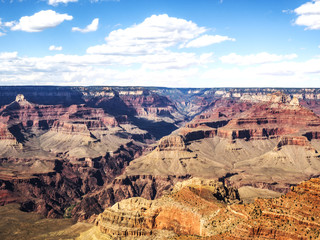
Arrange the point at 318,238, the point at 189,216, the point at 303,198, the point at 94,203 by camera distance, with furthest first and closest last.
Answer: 1. the point at 94,203
2. the point at 189,216
3. the point at 303,198
4. the point at 318,238

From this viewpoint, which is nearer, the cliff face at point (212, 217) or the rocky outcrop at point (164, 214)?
the cliff face at point (212, 217)

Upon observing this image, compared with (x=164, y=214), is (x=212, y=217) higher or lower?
higher

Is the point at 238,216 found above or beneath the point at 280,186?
above

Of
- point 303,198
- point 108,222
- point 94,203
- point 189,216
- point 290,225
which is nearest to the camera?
point 290,225

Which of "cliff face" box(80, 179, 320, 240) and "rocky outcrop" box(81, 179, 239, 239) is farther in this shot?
"rocky outcrop" box(81, 179, 239, 239)

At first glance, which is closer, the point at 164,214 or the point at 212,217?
the point at 212,217

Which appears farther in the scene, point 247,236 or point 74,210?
point 74,210

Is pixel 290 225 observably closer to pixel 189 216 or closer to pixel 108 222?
pixel 189 216

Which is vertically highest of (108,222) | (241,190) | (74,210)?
(108,222)

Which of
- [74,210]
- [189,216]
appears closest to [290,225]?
[189,216]
